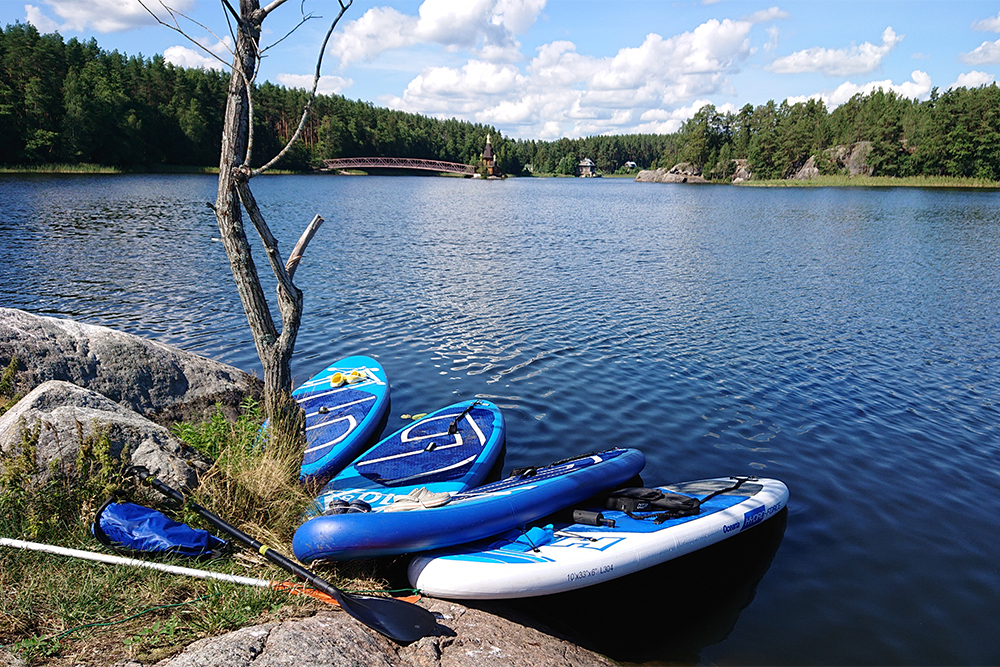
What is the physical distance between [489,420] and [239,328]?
7524 mm

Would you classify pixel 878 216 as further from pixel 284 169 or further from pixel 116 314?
pixel 284 169

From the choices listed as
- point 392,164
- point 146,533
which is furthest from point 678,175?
point 146,533

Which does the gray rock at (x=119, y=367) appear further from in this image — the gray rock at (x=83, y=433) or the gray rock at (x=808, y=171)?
the gray rock at (x=808, y=171)

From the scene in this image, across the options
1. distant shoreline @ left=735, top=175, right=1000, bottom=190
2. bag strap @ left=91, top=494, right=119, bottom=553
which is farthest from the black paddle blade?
distant shoreline @ left=735, top=175, right=1000, bottom=190

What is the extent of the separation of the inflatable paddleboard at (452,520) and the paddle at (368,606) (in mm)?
235

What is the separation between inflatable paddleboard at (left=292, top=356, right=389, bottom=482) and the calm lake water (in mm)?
695

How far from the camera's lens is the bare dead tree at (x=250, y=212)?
5.00 m

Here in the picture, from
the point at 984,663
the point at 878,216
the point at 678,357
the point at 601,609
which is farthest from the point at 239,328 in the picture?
the point at 878,216

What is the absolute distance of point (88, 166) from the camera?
202ft

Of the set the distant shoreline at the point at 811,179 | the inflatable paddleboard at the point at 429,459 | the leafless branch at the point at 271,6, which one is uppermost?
the distant shoreline at the point at 811,179

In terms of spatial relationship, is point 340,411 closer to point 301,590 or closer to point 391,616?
point 301,590

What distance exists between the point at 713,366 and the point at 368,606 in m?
8.92

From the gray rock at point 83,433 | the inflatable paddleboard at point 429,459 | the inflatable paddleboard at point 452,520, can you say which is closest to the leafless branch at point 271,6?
the gray rock at point 83,433

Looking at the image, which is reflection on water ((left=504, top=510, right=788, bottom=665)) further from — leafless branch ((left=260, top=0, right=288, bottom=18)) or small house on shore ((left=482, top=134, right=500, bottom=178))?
small house on shore ((left=482, top=134, right=500, bottom=178))
